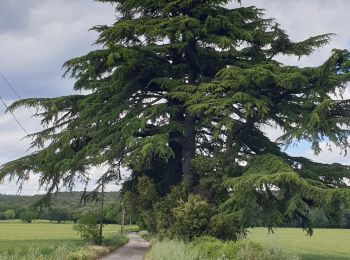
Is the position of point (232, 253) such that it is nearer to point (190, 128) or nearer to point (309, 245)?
point (190, 128)

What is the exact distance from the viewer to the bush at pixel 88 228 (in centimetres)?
3338

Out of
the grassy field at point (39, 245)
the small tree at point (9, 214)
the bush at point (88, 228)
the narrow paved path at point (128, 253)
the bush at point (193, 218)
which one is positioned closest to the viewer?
the grassy field at point (39, 245)

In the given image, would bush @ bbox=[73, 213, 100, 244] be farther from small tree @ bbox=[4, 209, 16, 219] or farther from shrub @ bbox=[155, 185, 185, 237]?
small tree @ bbox=[4, 209, 16, 219]

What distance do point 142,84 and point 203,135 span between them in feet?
17.2

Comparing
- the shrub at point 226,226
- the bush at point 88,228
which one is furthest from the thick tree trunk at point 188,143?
the bush at point 88,228

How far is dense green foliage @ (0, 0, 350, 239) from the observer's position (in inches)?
923

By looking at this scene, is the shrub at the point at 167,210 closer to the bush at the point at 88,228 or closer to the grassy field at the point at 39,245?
the grassy field at the point at 39,245

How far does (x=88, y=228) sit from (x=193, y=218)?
12213 mm

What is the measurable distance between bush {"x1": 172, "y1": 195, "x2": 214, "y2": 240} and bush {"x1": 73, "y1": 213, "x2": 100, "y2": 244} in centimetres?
1093

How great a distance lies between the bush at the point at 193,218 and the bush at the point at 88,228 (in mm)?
10932

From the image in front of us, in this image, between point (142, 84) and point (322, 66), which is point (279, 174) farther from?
point (142, 84)

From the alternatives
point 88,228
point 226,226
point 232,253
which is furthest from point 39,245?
point 232,253

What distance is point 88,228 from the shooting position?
1323 inches

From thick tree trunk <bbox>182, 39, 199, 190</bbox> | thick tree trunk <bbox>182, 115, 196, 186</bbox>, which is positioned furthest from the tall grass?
thick tree trunk <bbox>182, 115, 196, 186</bbox>
